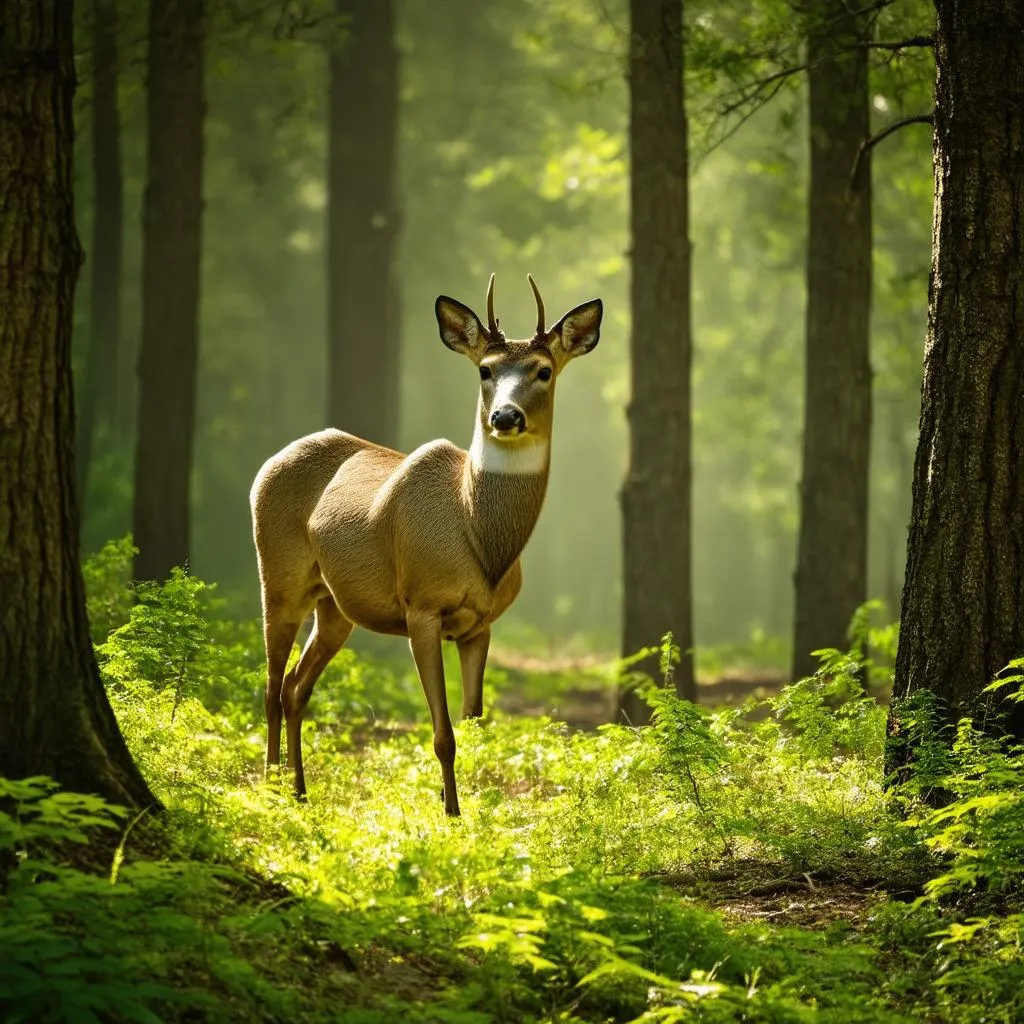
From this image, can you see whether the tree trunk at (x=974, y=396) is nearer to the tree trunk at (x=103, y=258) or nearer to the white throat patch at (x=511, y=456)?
the white throat patch at (x=511, y=456)

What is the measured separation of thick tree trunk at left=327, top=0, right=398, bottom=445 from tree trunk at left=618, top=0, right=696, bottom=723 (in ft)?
27.9

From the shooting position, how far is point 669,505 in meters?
13.7

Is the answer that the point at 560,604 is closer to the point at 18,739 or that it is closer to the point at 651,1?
the point at 651,1

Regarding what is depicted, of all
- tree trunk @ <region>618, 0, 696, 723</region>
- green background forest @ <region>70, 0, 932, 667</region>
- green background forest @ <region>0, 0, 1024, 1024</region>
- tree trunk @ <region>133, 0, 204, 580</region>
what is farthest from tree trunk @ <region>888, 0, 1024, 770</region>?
green background forest @ <region>70, 0, 932, 667</region>

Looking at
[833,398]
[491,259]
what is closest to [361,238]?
[833,398]

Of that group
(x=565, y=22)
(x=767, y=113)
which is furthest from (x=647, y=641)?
(x=767, y=113)

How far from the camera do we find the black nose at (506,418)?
797 centimetres

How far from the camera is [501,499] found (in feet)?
27.7

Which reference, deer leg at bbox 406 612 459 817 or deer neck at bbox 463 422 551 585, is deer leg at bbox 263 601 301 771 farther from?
deer neck at bbox 463 422 551 585

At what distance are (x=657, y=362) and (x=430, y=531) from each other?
18.4 ft

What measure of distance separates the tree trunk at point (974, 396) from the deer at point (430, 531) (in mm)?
2047

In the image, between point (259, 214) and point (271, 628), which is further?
point (259, 214)

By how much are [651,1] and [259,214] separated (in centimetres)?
2309

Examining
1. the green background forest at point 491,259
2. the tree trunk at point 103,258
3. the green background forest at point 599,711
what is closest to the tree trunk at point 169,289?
the green background forest at point 599,711
